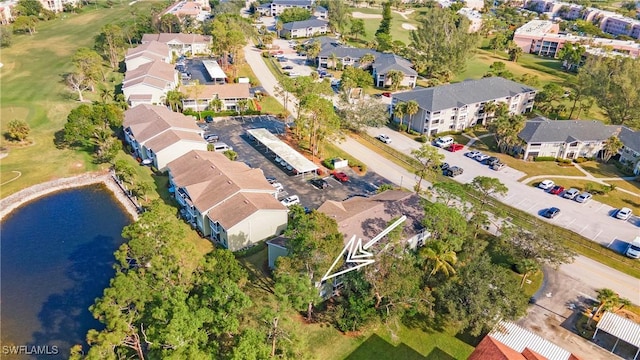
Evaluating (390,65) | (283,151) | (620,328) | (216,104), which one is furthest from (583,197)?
(216,104)

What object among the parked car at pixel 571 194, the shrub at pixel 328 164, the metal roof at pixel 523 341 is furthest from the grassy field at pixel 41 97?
the parked car at pixel 571 194

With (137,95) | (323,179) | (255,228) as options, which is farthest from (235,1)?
(255,228)

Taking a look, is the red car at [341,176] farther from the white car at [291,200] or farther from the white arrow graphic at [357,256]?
the white arrow graphic at [357,256]

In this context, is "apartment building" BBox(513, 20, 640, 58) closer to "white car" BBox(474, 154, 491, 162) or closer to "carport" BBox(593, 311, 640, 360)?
"white car" BBox(474, 154, 491, 162)

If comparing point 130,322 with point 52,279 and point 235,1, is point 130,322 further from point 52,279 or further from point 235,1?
point 235,1

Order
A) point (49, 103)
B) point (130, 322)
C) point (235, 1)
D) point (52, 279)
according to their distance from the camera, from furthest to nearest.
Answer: point (235, 1)
point (49, 103)
point (52, 279)
point (130, 322)

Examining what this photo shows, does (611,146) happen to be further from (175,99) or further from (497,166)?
(175,99)
